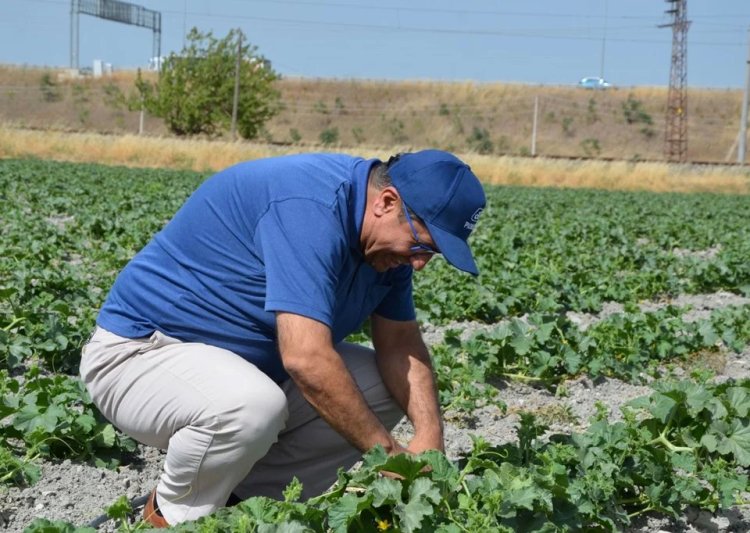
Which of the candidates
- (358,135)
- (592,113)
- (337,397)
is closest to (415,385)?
(337,397)

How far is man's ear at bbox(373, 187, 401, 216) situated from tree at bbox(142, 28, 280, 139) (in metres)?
46.3

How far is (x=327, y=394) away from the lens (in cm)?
302

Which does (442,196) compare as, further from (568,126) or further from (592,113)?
(592,113)

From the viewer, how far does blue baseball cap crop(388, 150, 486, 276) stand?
3061 millimetres

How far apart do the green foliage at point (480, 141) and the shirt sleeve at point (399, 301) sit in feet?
187

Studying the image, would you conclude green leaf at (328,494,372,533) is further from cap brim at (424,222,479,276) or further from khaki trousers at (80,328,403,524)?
cap brim at (424,222,479,276)

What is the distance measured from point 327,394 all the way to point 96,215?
9.51m

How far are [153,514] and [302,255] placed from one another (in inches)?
40.6

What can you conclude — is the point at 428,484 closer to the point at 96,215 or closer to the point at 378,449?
the point at 378,449

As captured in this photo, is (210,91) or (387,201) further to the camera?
(210,91)

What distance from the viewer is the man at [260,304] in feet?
9.89

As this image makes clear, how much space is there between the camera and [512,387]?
577cm

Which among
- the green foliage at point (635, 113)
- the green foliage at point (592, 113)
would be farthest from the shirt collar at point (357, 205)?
the green foliage at point (635, 113)

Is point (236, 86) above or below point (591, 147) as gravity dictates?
above
